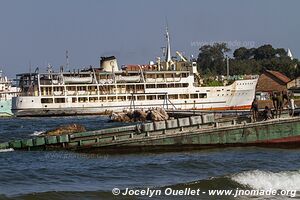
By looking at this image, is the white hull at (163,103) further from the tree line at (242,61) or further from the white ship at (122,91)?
the tree line at (242,61)

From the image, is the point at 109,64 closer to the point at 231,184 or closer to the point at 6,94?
the point at 6,94

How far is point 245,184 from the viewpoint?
2198cm

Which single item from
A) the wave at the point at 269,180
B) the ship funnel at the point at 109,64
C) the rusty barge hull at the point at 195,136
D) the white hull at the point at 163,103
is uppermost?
the ship funnel at the point at 109,64

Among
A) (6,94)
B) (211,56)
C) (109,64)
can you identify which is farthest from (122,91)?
(211,56)

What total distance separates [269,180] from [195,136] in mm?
11447

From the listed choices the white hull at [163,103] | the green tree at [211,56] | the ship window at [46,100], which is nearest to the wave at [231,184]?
the white hull at [163,103]

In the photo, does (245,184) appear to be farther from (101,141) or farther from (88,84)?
(88,84)

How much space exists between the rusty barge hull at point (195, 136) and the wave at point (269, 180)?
1008 centimetres

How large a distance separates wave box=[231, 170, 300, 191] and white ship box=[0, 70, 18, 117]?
83450mm

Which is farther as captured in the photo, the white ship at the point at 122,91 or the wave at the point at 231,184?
the white ship at the point at 122,91

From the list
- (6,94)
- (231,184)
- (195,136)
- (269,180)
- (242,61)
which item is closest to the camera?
(231,184)

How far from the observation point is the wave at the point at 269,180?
21703mm

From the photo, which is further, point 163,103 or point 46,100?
point 163,103

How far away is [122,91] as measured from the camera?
3984 inches
